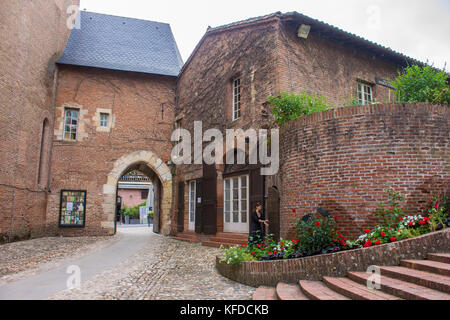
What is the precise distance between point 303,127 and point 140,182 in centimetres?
2947

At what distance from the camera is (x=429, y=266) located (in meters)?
3.86

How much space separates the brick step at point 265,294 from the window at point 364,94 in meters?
7.60

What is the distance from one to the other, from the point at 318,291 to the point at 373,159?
2527 millimetres

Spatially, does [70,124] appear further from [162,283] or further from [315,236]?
[315,236]

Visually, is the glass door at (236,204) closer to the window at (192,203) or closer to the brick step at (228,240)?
the brick step at (228,240)

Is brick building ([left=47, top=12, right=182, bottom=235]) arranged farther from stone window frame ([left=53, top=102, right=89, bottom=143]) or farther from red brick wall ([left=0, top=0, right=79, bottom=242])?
red brick wall ([left=0, top=0, right=79, bottom=242])

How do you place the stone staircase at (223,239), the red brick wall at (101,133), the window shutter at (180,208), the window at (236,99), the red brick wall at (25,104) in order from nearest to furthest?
1. the stone staircase at (223,239)
2. the red brick wall at (25,104)
3. the window at (236,99)
4. the window shutter at (180,208)
5. the red brick wall at (101,133)

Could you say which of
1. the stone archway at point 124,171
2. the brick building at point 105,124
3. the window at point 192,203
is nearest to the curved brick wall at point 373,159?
the window at point 192,203

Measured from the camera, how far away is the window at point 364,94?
10.6 metres

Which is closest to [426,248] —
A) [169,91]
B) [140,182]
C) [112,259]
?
[112,259]

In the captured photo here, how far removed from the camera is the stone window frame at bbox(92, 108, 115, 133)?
14.7 metres

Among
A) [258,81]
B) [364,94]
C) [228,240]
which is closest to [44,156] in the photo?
[228,240]

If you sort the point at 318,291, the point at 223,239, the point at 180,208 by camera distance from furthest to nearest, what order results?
the point at 180,208 → the point at 223,239 → the point at 318,291
